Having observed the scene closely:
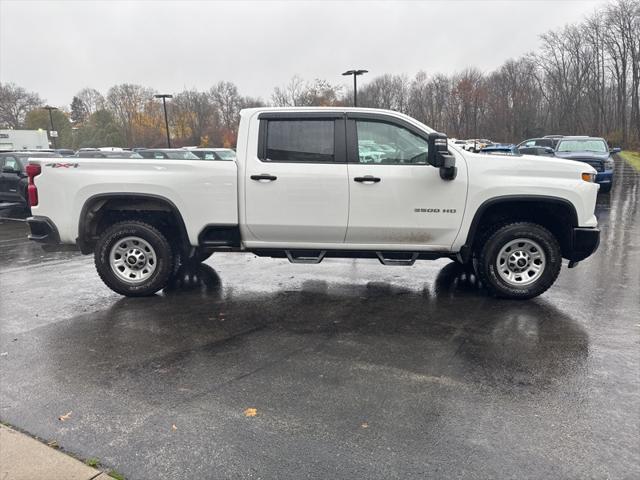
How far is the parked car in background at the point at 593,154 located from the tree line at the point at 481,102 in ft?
127

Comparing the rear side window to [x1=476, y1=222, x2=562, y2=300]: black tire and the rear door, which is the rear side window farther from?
the rear door

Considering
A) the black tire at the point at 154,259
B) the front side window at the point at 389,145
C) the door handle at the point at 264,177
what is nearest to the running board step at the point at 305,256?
the door handle at the point at 264,177

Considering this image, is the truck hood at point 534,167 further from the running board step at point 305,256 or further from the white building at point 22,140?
the white building at point 22,140

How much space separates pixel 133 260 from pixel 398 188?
10.8 feet

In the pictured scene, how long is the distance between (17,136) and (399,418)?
43.9 metres

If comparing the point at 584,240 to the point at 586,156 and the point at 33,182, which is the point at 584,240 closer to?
the point at 33,182

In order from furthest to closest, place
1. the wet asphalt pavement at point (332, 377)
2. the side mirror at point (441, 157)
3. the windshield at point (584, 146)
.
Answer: the windshield at point (584, 146) → the side mirror at point (441, 157) → the wet asphalt pavement at point (332, 377)

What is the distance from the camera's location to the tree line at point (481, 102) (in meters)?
61.0

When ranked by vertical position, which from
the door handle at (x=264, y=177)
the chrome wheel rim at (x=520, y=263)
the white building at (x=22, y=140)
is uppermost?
the white building at (x=22, y=140)

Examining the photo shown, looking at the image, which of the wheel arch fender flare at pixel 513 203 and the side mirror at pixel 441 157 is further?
the wheel arch fender flare at pixel 513 203

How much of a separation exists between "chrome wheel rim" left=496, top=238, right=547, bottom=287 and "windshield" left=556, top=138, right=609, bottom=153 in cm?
1362

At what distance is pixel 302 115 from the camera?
5.58 metres

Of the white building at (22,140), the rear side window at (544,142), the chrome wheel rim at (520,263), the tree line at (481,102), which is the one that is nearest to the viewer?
the chrome wheel rim at (520,263)

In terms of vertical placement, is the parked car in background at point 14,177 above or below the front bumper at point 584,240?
above
